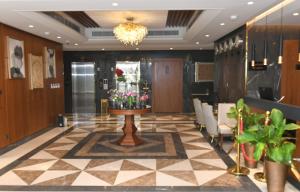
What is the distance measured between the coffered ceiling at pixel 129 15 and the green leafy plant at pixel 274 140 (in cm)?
206

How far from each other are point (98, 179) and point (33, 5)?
9.80 feet

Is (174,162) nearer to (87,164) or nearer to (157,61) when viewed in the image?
(87,164)

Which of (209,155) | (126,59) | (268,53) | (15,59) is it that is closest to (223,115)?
(209,155)

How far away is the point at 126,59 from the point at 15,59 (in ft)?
18.8

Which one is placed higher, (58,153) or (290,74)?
(290,74)

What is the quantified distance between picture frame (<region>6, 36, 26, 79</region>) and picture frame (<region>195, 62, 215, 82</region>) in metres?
7.01

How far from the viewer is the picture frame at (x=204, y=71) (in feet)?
37.9

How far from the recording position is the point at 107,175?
4.37m

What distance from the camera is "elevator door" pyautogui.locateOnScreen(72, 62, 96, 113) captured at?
38.6 feet

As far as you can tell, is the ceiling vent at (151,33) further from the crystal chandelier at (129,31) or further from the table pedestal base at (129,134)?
the table pedestal base at (129,134)

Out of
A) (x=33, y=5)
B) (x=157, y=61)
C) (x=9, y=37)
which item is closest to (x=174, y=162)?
(x=33, y=5)

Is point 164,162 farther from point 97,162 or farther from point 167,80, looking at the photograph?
point 167,80

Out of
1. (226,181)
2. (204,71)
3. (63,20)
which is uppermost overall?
(63,20)

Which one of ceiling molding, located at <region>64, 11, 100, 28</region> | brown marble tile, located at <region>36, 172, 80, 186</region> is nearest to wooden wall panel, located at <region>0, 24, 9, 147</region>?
ceiling molding, located at <region>64, 11, 100, 28</region>
